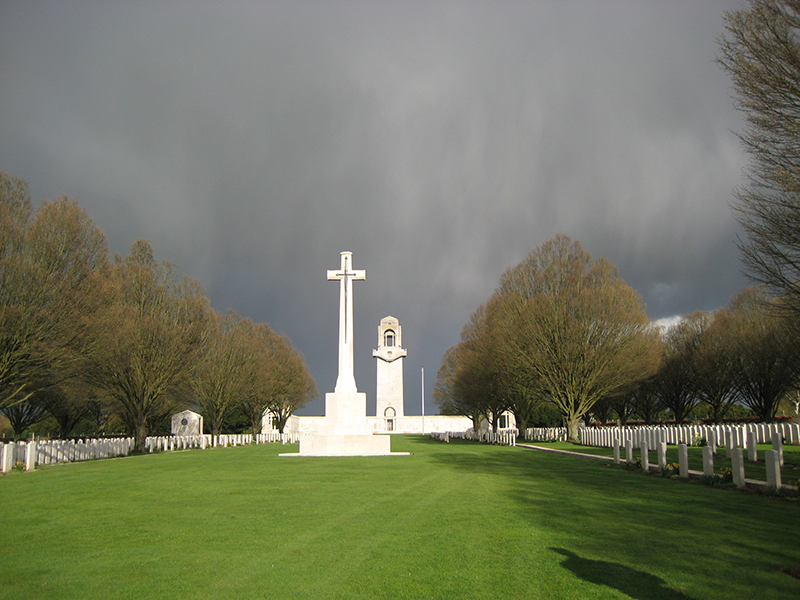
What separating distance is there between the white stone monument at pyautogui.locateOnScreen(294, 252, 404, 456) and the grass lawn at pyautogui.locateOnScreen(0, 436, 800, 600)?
10.2 m

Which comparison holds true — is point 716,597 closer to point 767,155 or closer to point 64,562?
point 64,562

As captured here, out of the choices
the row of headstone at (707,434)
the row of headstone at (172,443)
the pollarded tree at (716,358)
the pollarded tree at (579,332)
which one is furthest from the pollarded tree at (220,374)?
the pollarded tree at (716,358)

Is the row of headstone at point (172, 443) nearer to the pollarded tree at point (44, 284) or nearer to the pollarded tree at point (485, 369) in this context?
the pollarded tree at point (44, 284)

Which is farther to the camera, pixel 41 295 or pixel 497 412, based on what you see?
pixel 497 412

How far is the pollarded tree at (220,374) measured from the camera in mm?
37853

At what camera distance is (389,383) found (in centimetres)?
7669

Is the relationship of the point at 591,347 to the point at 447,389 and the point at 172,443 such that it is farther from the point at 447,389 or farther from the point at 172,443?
the point at 447,389

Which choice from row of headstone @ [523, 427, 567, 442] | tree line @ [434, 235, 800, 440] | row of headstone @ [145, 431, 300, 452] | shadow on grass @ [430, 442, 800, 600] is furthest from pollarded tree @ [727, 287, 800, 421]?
row of headstone @ [145, 431, 300, 452]

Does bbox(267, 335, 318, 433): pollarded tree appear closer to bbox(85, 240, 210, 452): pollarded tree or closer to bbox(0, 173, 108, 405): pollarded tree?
bbox(85, 240, 210, 452): pollarded tree

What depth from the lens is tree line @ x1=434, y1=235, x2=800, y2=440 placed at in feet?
98.8

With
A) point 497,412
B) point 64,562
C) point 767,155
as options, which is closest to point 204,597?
point 64,562

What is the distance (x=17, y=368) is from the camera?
728 inches

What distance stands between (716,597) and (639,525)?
2810 mm

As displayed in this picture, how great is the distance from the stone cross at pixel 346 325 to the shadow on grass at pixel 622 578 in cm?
1716
